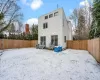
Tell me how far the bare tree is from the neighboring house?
6331mm

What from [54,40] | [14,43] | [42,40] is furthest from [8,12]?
[54,40]

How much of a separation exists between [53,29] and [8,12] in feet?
35.5

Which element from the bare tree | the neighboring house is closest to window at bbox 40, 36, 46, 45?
the neighboring house

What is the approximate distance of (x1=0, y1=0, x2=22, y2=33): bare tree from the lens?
906 inches

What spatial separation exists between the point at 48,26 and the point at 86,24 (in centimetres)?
1181

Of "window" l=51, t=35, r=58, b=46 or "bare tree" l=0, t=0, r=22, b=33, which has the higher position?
"bare tree" l=0, t=0, r=22, b=33

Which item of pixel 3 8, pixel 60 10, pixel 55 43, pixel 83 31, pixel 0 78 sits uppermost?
pixel 3 8

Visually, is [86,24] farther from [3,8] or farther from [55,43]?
[3,8]

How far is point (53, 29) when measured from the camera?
18875 millimetres

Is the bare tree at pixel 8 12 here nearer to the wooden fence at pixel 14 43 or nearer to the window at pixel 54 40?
A: the wooden fence at pixel 14 43

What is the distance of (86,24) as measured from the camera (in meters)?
28.0

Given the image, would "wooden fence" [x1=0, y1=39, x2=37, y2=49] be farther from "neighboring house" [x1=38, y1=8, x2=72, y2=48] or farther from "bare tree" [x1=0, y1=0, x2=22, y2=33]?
"neighboring house" [x1=38, y1=8, x2=72, y2=48]

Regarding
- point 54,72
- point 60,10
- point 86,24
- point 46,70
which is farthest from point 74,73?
point 86,24

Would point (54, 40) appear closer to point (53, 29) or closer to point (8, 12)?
point (53, 29)
